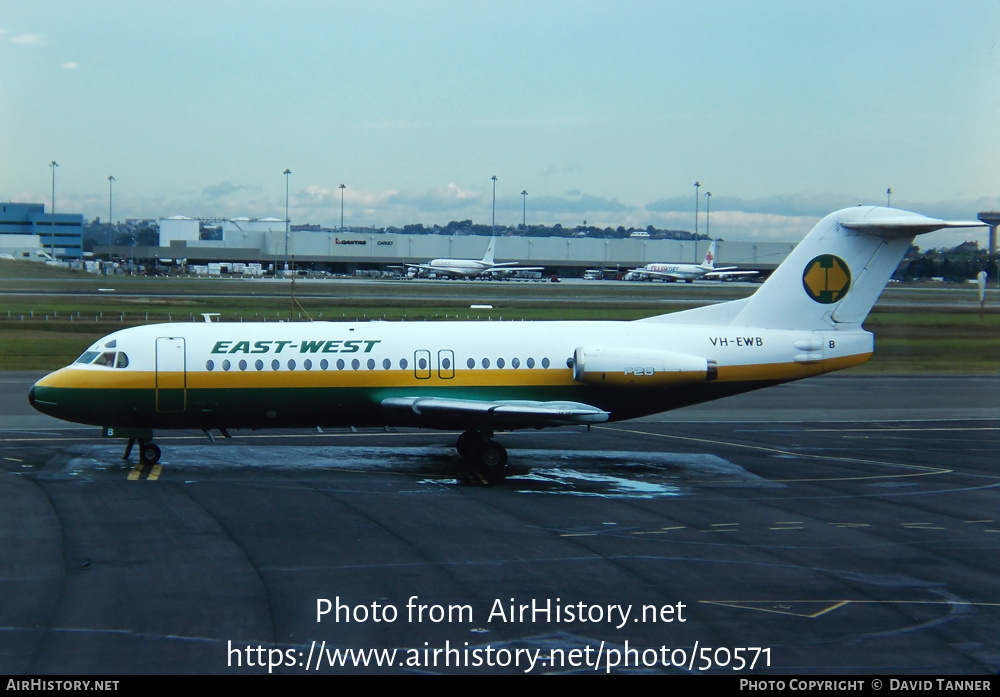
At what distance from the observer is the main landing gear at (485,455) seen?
24.1 meters

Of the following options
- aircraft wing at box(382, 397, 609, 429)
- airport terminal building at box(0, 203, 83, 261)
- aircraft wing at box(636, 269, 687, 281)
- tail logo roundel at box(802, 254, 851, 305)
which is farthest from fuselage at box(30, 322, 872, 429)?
airport terminal building at box(0, 203, 83, 261)

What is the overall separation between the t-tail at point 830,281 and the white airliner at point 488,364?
0.13 feet

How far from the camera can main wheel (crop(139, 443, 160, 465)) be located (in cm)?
2475

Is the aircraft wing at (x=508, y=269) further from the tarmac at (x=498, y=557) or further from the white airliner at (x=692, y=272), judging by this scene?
the tarmac at (x=498, y=557)

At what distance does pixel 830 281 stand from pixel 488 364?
9.94m

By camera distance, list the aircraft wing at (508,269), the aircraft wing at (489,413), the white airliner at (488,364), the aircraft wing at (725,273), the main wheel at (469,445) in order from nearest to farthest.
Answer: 1. the aircraft wing at (489,413)
2. the white airliner at (488,364)
3. the main wheel at (469,445)
4. the aircraft wing at (725,273)
5. the aircraft wing at (508,269)

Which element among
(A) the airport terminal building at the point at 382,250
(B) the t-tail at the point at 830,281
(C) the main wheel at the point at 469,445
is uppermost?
(A) the airport terminal building at the point at 382,250

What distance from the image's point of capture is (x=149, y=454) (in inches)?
977

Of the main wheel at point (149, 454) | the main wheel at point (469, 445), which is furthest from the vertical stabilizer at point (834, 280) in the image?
the main wheel at point (149, 454)

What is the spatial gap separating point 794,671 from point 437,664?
14.4 feet

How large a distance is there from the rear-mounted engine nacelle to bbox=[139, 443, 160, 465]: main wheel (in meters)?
11.2

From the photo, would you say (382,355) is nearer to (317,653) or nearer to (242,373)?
(242,373)

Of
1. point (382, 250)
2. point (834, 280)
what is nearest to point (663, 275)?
point (382, 250)

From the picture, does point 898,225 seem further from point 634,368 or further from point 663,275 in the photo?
point 663,275
